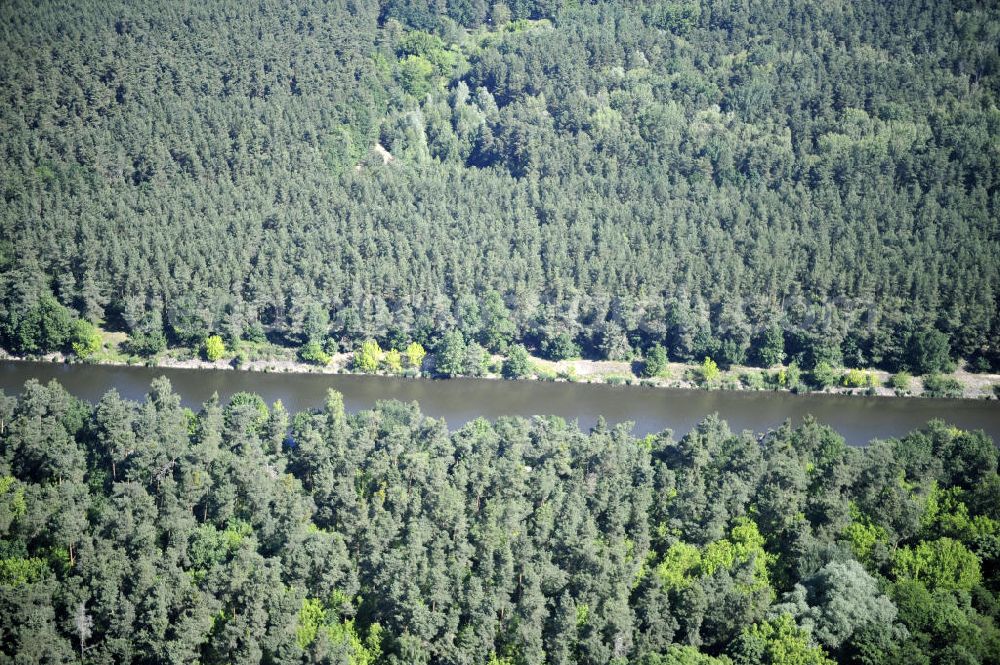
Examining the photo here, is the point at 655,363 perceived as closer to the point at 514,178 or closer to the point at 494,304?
the point at 494,304

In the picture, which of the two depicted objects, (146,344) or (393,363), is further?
(146,344)

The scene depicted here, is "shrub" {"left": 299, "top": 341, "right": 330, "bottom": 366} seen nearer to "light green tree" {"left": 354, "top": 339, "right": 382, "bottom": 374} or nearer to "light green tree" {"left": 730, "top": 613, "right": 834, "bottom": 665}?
"light green tree" {"left": 354, "top": 339, "right": 382, "bottom": 374}

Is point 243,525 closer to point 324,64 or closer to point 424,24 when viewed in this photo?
point 324,64

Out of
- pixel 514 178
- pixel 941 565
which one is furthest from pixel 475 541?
pixel 514 178

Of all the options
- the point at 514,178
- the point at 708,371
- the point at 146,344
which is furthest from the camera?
the point at 514,178

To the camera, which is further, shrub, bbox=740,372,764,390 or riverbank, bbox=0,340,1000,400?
shrub, bbox=740,372,764,390

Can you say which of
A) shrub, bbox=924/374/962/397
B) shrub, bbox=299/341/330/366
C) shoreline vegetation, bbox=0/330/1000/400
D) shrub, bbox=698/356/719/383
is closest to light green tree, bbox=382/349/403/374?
shoreline vegetation, bbox=0/330/1000/400

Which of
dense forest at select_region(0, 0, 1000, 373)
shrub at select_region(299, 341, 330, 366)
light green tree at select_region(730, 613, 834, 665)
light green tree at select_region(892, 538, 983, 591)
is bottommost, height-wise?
light green tree at select_region(730, 613, 834, 665)
